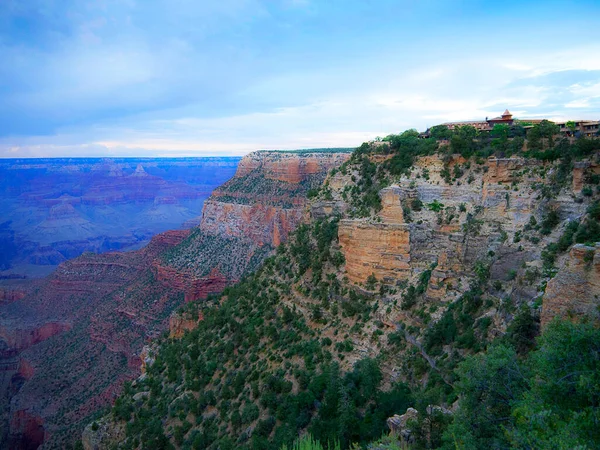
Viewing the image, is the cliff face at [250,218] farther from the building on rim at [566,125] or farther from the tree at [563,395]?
the tree at [563,395]

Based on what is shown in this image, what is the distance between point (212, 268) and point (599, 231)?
5840 centimetres

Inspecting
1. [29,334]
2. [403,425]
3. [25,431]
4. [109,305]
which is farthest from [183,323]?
[29,334]

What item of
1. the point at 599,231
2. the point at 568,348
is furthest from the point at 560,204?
the point at 568,348

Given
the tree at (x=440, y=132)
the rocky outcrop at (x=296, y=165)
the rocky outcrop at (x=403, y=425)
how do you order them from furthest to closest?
1. the rocky outcrop at (x=296, y=165)
2. the tree at (x=440, y=132)
3. the rocky outcrop at (x=403, y=425)

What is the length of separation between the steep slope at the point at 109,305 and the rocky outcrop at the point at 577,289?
4097 cm

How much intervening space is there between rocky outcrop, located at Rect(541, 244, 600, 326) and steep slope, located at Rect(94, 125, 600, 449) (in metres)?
0.06

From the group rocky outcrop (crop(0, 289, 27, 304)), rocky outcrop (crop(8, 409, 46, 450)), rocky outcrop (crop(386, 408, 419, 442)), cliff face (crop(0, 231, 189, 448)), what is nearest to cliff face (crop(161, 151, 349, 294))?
cliff face (crop(0, 231, 189, 448))

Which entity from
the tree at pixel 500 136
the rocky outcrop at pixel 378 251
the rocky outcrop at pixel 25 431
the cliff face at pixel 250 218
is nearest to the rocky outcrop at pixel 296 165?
the cliff face at pixel 250 218

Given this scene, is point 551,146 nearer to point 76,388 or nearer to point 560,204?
point 560,204

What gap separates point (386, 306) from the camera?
2498 centimetres

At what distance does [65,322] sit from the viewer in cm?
7125

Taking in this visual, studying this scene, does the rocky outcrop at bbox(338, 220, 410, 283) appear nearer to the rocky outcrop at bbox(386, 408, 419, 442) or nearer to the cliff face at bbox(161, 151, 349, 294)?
the rocky outcrop at bbox(386, 408, 419, 442)

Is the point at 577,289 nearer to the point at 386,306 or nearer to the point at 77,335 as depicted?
the point at 386,306

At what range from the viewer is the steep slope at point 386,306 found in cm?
1839
